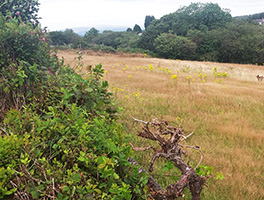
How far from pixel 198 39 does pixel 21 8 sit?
36.4 metres

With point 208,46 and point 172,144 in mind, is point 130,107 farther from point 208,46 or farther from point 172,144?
point 208,46

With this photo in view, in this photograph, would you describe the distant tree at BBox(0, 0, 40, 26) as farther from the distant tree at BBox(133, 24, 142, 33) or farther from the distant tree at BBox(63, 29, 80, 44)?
the distant tree at BBox(133, 24, 142, 33)

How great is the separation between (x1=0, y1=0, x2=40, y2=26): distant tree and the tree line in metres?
26.1

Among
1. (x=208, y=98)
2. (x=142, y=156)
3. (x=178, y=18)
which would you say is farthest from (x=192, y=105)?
(x=178, y=18)

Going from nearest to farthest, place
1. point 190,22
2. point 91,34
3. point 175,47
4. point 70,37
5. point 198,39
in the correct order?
point 175,47, point 198,39, point 70,37, point 190,22, point 91,34

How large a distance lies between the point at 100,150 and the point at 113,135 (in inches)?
9.2

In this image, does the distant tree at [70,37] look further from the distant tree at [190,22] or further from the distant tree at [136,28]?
the distant tree at [136,28]

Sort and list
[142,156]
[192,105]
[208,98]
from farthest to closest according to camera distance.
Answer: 1. [208,98]
2. [192,105]
3. [142,156]

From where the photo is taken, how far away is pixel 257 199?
97.6 inches

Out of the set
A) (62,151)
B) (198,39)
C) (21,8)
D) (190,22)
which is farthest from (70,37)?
(62,151)

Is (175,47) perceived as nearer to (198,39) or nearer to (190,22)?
(198,39)

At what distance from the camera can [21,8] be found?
16.4 ft

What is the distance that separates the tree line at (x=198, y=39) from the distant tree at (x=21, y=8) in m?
26.1

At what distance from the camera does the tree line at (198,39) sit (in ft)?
116
